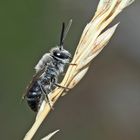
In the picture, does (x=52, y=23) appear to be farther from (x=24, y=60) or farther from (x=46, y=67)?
(x=46, y=67)

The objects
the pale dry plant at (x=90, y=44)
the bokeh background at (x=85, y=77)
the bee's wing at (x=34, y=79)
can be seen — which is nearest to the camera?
the pale dry plant at (x=90, y=44)

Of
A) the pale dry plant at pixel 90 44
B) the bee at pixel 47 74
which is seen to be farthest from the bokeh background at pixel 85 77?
the pale dry plant at pixel 90 44

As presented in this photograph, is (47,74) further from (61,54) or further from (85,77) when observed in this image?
(85,77)

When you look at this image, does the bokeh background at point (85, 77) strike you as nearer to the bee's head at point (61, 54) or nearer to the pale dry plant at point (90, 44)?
the bee's head at point (61, 54)

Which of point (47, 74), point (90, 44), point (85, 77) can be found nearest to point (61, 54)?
point (47, 74)

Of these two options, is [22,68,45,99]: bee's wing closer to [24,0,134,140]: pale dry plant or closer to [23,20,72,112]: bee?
[23,20,72,112]: bee

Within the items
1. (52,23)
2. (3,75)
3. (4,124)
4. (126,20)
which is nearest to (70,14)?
(52,23)
